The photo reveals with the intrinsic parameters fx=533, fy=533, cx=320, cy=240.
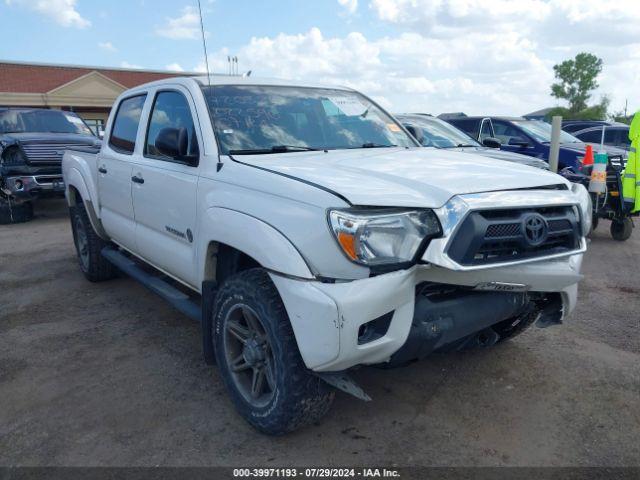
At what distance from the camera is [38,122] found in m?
10.9

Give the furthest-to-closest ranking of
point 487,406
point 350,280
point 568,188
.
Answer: point 487,406 → point 568,188 → point 350,280

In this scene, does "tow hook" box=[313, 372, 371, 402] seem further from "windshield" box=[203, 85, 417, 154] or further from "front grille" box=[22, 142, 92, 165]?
"front grille" box=[22, 142, 92, 165]

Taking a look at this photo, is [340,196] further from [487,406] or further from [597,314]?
[597,314]

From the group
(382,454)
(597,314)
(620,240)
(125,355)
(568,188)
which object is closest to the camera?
(382,454)

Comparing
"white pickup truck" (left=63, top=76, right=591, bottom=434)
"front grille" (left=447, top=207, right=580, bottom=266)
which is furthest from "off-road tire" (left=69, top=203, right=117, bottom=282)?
"front grille" (left=447, top=207, right=580, bottom=266)

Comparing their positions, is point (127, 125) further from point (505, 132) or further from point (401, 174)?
point (505, 132)

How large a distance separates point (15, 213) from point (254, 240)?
354 inches

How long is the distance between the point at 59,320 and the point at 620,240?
294 inches

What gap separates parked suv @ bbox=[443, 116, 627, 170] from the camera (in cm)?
927

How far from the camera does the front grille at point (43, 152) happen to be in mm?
9562

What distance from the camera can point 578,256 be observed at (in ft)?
9.49

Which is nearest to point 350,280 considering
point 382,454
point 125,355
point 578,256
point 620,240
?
point 382,454

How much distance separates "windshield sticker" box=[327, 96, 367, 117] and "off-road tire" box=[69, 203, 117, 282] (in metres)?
2.94

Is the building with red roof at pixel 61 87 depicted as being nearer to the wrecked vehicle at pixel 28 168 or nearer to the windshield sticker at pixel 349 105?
the wrecked vehicle at pixel 28 168
